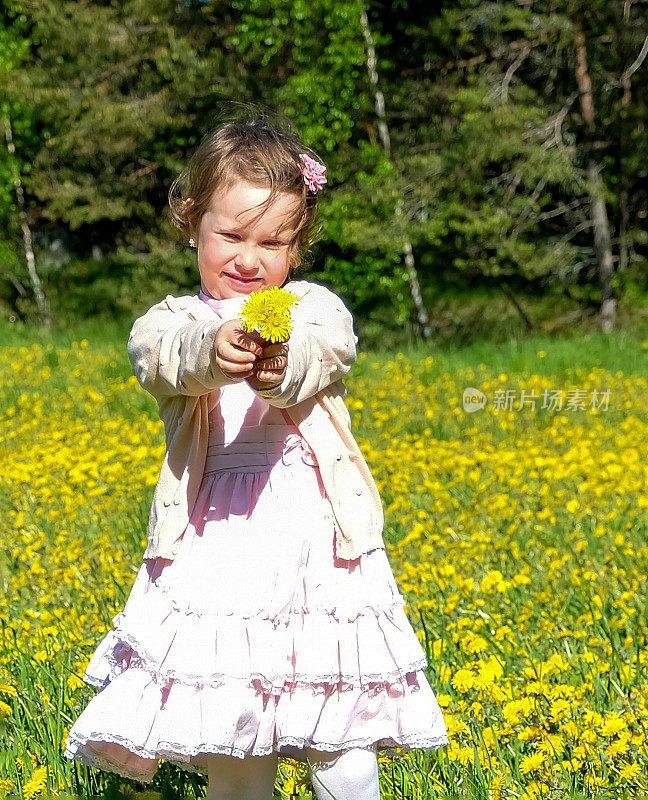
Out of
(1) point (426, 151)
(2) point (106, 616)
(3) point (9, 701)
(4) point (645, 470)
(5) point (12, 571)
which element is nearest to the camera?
(3) point (9, 701)

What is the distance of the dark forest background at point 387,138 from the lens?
13320mm

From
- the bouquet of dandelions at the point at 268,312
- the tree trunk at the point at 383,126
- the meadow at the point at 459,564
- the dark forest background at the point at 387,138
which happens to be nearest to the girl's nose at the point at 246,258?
the bouquet of dandelions at the point at 268,312

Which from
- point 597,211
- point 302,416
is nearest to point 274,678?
point 302,416

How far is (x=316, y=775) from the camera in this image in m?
2.05

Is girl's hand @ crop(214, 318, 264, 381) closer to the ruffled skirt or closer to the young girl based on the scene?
the young girl

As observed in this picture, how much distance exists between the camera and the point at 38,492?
510 cm

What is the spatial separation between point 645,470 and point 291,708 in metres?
3.27

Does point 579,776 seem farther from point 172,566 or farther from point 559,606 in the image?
point 559,606

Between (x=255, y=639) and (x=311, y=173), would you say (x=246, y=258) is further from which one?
(x=255, y=639)

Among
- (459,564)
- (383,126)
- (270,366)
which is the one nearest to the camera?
(270,366)

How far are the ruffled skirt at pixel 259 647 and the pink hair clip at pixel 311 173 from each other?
504mm

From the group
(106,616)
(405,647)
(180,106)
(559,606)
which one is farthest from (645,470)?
(180,106)

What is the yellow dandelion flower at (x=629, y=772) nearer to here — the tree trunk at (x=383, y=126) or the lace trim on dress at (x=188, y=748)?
the lace trim on dress at (x=188, y=748)

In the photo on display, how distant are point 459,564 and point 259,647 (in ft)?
6.73
